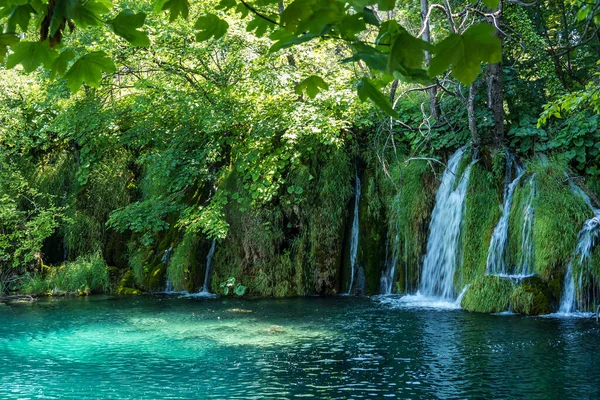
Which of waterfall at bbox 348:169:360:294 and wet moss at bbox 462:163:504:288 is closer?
wet moss at bbox 462:163:504:288

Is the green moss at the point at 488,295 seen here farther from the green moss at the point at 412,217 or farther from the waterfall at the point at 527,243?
the green moss at the point at 412,217

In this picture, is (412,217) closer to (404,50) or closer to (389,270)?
(389,270)

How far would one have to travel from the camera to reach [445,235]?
1095 cm

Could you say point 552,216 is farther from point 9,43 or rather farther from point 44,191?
point 44,191

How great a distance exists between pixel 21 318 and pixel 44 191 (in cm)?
535

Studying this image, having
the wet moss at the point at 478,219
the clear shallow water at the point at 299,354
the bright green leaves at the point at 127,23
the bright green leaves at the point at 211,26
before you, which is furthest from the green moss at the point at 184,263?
the bright green leaves at the point at 127,23

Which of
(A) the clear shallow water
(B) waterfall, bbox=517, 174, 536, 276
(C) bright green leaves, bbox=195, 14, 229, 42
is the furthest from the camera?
(B) waterfall, bbox=517, 174, 536, 276

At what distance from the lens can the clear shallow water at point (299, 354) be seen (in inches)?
230

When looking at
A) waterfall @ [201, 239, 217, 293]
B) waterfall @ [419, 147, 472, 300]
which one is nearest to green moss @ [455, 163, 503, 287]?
waterfall @ [419, 147, 472, 300]

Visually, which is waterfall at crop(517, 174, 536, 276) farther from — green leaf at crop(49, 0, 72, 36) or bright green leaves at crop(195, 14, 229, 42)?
green leaf at crop(49, 0, 72, 36)

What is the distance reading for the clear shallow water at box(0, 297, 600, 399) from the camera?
19.2 feet

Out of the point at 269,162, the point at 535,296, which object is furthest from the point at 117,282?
the point at 535,296

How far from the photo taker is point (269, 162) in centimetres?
1203

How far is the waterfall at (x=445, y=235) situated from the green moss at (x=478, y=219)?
160mm
